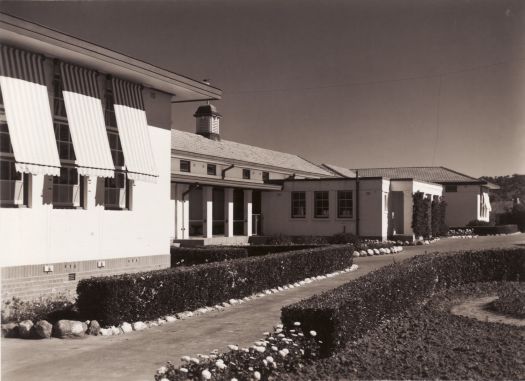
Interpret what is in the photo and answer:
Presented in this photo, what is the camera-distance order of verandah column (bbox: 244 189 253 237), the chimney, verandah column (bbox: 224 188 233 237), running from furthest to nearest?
the chimney → verandah column (bbox: 244 189 253 237) → verandah column (bbox: 224 188 233 237)

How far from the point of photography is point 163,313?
1095cm

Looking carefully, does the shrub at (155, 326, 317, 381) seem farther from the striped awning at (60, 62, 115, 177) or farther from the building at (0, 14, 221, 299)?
the striped awning at (60, 62, 115, 177)

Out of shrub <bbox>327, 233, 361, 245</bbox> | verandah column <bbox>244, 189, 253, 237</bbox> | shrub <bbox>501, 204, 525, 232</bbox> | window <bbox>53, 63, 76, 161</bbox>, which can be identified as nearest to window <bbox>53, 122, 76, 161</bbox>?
window <bbox>53, 63, 76, 161</bbox>

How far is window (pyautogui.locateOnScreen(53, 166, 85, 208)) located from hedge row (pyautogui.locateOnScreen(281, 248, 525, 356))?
6.54 m

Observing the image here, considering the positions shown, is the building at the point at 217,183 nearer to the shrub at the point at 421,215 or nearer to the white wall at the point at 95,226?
the shrub at the point at 421,215

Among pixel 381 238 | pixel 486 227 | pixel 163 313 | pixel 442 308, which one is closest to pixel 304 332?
pixel 163 313

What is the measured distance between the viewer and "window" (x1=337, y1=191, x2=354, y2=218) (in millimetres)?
32781

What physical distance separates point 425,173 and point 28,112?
155 ft

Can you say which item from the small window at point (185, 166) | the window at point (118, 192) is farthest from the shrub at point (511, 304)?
the small window at point (185, 166)

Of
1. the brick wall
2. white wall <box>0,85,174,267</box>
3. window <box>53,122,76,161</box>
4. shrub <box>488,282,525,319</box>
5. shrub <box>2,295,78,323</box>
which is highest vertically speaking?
window <box>53,122,76,161</box>

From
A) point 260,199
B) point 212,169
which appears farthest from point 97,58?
point 260,199

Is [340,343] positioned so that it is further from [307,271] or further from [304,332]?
[307,271]

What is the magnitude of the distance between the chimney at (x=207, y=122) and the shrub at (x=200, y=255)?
20.8 m

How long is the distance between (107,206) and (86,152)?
1756mm
